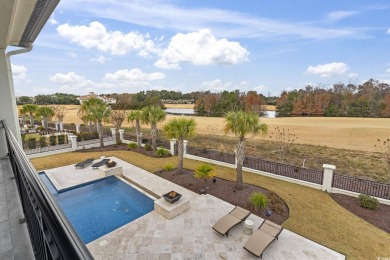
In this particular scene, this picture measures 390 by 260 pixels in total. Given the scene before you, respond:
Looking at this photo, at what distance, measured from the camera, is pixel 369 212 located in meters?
9.03

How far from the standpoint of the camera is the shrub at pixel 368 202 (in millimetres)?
9156

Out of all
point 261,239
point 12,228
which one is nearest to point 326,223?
point 261,239

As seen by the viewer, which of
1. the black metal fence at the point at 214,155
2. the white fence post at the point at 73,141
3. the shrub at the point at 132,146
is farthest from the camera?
the shrub at the point at 132,146

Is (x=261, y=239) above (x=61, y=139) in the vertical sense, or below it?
below

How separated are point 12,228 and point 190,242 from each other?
535 cm

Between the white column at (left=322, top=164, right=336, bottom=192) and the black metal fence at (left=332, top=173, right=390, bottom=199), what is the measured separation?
0.36 metres

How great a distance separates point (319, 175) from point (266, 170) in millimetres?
2951

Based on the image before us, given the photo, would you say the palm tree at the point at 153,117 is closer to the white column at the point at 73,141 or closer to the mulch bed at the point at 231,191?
the mulch bed at the point at 231,191

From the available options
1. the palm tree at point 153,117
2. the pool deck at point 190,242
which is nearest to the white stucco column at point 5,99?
the pool deck at point 190,242

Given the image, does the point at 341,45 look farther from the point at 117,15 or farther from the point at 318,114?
the point at 318,114

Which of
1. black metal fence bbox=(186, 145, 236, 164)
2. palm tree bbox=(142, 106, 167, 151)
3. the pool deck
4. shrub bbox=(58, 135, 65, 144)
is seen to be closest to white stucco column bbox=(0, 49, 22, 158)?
the pool deck

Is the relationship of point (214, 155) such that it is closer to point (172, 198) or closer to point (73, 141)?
point (172, 198)

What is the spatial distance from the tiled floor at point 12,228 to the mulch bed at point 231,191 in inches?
320

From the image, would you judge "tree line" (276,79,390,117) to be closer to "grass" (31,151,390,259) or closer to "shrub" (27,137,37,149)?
"grass" (31,151,390,259)
